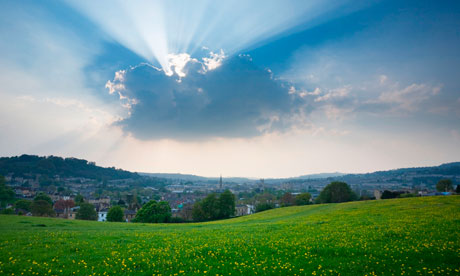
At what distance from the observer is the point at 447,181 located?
10088 cm

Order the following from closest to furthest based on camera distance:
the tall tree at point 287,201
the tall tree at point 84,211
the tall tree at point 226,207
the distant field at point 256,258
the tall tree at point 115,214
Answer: the distant field at point 256,258 → the tall tree at point 115,214 → the tall tree at point 226,207 → the tall tree at point 84,211 → the tall tree at point 287,201

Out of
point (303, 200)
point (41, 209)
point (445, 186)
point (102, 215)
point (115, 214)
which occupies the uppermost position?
point (445, 186)

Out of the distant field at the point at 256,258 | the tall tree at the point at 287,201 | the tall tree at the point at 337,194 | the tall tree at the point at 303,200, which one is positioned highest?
the distant field at the point at 256,258

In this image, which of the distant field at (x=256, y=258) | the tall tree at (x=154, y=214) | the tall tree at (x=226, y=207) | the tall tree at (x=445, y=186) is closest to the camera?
the distant field at (x=256, y=258)

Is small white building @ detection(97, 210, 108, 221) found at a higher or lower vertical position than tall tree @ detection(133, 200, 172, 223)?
lower

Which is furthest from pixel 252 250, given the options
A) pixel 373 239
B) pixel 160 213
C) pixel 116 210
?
pixel 116 210

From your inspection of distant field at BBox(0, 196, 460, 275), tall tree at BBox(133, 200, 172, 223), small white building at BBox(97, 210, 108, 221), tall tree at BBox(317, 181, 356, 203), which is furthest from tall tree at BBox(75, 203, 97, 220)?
tall tree at BBox(317, 181, 356, 203)

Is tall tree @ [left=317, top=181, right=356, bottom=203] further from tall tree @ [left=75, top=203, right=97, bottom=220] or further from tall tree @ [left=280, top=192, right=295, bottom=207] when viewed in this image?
tall tree @ [left=75, top=203, right=97, bottom=220]

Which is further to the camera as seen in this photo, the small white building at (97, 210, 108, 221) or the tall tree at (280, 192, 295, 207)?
the small white building at (97, 210, 108, 221)

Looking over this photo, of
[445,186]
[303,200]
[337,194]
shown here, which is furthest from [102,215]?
[445,186]

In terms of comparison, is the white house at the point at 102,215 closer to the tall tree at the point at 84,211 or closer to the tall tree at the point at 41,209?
the tall tree at the point at 84,211

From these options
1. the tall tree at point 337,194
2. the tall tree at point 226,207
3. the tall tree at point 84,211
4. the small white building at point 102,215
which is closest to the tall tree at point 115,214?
the tall tree at point 84,211

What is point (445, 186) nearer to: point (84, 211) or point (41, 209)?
point (84, 211)

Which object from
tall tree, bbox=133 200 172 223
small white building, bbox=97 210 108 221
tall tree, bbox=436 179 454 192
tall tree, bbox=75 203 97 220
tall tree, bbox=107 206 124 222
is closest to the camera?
tall tree, bbox=133 200 172 223
